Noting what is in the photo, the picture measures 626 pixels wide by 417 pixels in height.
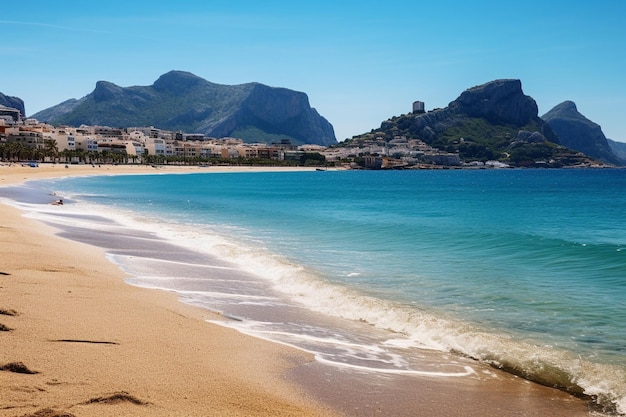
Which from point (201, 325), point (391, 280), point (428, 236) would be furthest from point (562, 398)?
point (428, 236)

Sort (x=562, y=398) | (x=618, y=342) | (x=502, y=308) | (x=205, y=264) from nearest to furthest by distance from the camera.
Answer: (x=562, y=398)
(x=618, y=342)
(x=502, y=308)
(x=205, y=264)

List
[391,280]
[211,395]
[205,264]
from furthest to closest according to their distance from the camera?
[205,264] < [391,280] < [211,395]

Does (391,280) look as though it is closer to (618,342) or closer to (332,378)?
(618,342)

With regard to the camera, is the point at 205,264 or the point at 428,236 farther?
the point at 428,236

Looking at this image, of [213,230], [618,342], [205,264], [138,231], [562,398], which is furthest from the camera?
[213,230]

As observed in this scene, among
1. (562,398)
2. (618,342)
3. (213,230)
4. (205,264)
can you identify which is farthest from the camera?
(213,230)

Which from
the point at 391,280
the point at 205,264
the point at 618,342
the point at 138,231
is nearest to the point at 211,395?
the point at 618,342

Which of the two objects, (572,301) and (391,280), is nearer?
(572,301)

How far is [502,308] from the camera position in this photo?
1223cm

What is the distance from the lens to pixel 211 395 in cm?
632

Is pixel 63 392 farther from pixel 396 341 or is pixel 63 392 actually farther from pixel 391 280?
pixel 391 280

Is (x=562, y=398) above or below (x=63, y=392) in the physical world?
below

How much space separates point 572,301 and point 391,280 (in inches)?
180

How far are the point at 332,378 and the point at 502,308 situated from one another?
237 inches
